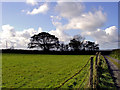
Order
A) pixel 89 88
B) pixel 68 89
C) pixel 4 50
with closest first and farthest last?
1. pixel 89 88
2. pixel 68 89
3. pixel 4 50

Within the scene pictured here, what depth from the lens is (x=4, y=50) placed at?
58.8 m

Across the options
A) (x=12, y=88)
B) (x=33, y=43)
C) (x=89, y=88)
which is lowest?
(x=12, y=88)

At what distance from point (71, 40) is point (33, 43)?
2917 centimetres

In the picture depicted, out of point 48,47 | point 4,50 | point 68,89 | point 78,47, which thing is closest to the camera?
point 68,89

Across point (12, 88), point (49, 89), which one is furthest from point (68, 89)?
point (12, 88)

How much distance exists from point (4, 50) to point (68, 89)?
61087mm

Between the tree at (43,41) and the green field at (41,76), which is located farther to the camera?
the tree at (43,41)

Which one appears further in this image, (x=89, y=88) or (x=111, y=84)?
(x=111, y=84)

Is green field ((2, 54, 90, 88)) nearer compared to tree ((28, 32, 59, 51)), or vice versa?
green field ((2, 54, 90, 88))

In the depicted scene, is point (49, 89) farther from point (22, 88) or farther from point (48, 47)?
point (48, 47)

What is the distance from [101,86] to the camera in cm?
562

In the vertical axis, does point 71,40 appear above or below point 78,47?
above

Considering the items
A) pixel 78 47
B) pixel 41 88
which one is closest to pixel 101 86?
pixel 41 88

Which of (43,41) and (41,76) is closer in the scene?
(41,76)
